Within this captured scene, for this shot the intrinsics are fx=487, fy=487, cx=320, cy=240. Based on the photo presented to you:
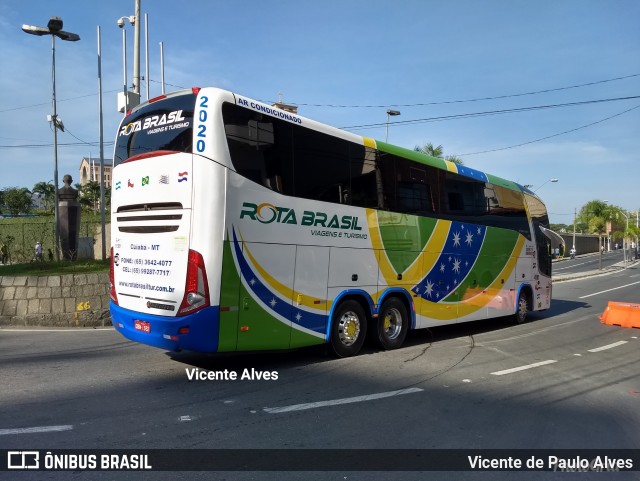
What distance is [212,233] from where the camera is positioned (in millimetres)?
6176

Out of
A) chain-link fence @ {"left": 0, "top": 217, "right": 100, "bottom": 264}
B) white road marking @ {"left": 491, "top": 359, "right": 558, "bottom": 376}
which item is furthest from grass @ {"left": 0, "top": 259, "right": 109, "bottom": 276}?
white road marking @ {"left": 491, "top": 359, "right": 558, "bottom": 376}

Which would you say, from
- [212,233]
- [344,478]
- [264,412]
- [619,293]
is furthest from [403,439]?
[619,293]

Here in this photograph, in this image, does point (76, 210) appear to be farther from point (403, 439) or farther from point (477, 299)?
point (403, 439)

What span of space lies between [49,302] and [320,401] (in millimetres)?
8152

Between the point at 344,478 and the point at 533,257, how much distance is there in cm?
1163

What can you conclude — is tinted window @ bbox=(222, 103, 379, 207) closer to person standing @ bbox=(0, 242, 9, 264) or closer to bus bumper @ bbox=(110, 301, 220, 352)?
bus bumper @ bbox=(110, 301, 220, 352)

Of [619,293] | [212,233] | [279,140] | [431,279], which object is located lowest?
[619,293]

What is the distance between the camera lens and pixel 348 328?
26.6 ft

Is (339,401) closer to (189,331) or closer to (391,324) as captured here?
(189,331)

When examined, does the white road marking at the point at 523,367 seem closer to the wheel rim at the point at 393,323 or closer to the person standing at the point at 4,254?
the wheel rim at the point at 393,323

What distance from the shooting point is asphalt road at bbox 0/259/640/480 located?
4570 mm

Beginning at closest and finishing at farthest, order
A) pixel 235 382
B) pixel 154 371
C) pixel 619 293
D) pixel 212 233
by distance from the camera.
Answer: pixel 212 233 < pixel 235 382 < pixel 154 371 < pixel 619 293

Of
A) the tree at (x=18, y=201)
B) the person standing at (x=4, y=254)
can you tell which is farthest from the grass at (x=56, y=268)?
the tree at (x=18, y=201)

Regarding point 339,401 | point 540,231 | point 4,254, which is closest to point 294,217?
point 339,401
